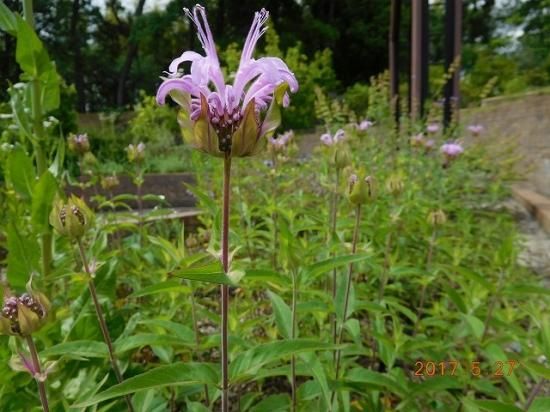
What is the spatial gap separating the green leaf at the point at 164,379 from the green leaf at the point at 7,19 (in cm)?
90

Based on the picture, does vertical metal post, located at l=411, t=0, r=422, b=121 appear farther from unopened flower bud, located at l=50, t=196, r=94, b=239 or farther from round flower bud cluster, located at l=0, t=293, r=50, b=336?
round flower bud cluster, located at l=0, t=293, r=50, b=336

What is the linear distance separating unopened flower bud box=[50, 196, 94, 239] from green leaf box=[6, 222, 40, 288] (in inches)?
5.3

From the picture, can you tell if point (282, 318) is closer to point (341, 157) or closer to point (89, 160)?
point (341, 157)

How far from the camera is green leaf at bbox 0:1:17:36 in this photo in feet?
3.49

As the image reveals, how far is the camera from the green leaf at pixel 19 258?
945 mm

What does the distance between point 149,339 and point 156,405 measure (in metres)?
0.23

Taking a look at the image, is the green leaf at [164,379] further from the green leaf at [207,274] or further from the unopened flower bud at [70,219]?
the unopened flower bud at [70,219]

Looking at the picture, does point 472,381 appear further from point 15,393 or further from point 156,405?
point 15,393

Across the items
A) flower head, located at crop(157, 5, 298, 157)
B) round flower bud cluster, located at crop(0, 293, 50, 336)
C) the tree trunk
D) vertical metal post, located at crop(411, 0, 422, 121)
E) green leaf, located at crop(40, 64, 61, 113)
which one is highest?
the tree trunk

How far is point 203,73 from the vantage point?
65cm

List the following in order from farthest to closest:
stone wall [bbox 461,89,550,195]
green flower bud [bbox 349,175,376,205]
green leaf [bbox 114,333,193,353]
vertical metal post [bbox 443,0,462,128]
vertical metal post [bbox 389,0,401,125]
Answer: vertical metal post [bbox 389,0,401,125], vertical metal post [bbox 443,0,462,128], stone wall [bbox 461,89,550,195], green flower bud [bbox 349,175,376,205], green leaf [bbox 114,333,193,353]

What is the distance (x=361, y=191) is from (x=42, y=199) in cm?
72

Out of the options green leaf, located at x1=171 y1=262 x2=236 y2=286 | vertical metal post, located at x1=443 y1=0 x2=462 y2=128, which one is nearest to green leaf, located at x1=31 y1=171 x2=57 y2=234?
green leaf, located at x1=171 y1=262 x2=236 y2=286

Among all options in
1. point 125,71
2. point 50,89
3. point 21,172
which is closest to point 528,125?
point 50,89
